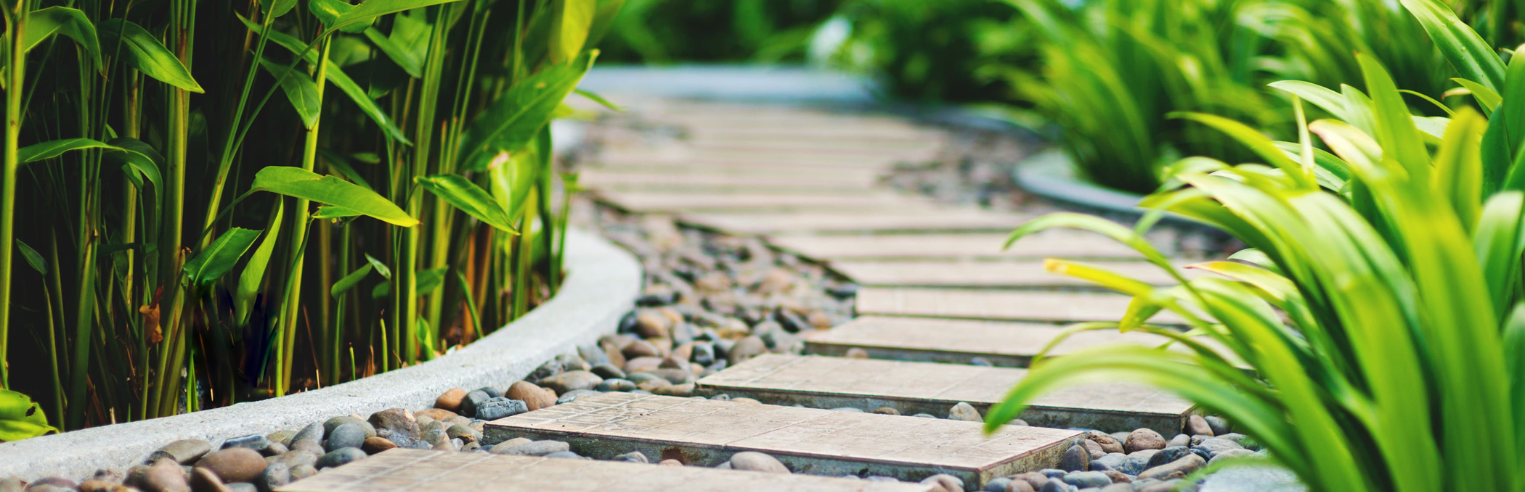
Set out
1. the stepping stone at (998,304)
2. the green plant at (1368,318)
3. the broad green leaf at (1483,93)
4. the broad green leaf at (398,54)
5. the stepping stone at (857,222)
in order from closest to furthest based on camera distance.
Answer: the green plant at (1368,318), the broad green leaf at (1483,93), the broad green leaf at (398,54), the stepping stone at (998,304), the stepping stone at (857,222)

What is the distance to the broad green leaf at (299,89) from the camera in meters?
1.36

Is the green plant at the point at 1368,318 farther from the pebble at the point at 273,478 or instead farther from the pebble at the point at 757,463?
the pebble at the point at 273,478

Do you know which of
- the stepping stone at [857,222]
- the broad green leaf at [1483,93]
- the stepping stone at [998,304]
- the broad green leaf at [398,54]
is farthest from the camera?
the stepping stone at [857,222]

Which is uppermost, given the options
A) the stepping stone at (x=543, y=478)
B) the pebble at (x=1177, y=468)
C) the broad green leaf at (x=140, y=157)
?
the broad green leaf at (x=140, y=157)

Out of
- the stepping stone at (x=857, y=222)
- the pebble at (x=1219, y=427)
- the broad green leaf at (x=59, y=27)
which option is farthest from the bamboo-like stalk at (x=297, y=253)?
the stepping stone at (x=857, y=222)

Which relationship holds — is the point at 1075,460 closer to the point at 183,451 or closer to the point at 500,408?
the point at 500,408

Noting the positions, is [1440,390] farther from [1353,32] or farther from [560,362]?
[1353,32]

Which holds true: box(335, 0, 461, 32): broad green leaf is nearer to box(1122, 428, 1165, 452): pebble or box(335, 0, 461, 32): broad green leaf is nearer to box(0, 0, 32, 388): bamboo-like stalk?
box(0, 0, 32, 388): bamboo-like stalk

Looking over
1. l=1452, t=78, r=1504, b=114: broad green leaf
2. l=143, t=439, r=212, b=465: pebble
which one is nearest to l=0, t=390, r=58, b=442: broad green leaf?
l=143, t=439, r=212, b=465: pebble

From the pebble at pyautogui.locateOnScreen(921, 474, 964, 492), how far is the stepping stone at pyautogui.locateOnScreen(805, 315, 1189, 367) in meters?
0.68

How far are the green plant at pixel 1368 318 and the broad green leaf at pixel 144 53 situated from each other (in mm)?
902

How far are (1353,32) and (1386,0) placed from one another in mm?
145

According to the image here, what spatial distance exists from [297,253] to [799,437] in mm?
661

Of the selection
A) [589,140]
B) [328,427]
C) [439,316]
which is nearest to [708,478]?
[328,427]
